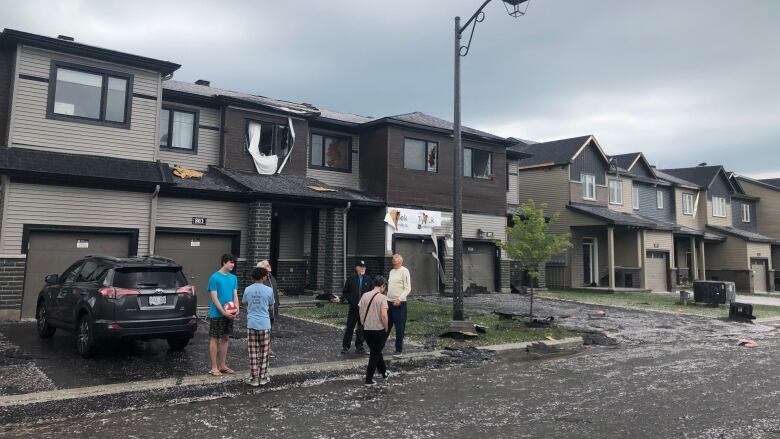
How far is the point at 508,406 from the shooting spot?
7.00 m

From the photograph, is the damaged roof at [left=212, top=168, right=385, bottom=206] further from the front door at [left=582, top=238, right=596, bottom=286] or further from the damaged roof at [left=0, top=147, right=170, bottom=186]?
the front door at [left=582, top=238, right=596, bottom=286]

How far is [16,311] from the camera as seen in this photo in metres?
13.5

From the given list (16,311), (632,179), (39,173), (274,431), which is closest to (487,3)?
(274,431)

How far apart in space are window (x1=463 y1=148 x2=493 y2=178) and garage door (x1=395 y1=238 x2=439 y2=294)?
3.70 metres

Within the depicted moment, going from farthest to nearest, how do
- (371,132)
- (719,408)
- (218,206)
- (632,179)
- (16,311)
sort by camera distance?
(632,179)
(371,132)
(218,206)
(16,311)
(719,408)

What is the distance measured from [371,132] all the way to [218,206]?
290 inches

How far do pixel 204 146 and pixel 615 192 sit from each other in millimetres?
23904

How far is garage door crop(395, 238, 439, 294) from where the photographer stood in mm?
22141

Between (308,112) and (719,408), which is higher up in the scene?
(308,112)

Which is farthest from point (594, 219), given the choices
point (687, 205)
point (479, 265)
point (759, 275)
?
point (759, 275)

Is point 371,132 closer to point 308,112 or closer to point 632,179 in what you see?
point 308,112

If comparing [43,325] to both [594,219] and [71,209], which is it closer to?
[71,209]

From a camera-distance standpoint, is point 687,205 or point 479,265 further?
point 687,205

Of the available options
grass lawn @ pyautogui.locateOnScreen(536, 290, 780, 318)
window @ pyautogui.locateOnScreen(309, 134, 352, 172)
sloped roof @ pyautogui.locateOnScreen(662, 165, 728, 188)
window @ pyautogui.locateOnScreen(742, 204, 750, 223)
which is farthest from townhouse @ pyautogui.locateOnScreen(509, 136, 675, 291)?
window @ pyautogui.locateOnScreen(742, 204, 750, 223)
